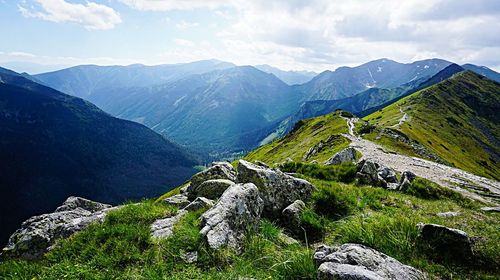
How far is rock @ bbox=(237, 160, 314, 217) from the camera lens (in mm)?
13867

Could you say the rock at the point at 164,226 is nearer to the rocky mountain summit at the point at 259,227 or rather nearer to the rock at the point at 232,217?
the rocky mountain summit at the point at 259,227

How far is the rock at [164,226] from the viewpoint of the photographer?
33.8ft

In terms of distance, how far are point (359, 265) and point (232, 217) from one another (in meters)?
4.37

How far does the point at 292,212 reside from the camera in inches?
496

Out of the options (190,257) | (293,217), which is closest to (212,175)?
(293,217)

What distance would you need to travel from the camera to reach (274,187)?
14.6 meters

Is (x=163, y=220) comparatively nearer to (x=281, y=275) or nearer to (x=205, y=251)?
(x=205, y=251)

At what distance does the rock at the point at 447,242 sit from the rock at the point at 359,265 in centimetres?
162

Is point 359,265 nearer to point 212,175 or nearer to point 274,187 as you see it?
point 274,187

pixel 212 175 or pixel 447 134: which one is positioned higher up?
pixel 212 175

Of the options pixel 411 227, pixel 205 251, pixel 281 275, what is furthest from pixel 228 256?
pixel 411 227

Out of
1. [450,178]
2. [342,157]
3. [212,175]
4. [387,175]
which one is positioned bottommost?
[450,178]

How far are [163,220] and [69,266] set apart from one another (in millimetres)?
3901

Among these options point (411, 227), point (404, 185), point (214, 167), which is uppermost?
point (411, 227)
